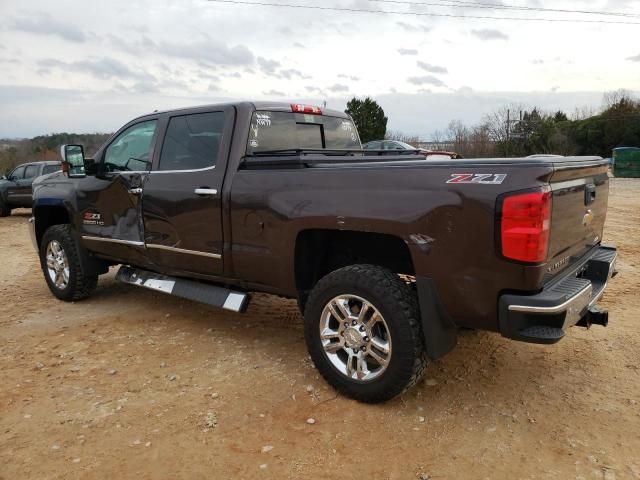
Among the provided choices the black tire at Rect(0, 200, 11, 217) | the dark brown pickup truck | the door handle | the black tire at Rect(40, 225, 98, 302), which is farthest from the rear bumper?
the black tire at Rect(0, 200, 11, 217)

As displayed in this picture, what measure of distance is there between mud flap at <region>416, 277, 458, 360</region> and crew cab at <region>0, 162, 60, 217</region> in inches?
592

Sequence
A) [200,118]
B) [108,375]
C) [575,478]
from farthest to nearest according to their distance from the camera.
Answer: [200,118] < [108,375] < [575,478]

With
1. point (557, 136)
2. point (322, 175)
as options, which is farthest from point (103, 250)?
point (557, 136)

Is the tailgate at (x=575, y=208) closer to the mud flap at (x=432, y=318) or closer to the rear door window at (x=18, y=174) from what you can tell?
the mud flap at (x=432, y=318)

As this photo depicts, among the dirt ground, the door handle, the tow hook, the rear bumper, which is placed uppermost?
the door handle

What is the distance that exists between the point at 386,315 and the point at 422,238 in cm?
51

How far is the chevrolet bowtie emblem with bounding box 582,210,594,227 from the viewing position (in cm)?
337

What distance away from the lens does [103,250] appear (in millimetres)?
5344

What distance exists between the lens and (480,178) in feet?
9.23

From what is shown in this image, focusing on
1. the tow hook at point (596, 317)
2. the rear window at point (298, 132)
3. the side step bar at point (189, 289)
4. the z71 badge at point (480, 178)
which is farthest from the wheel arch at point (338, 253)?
the tow hook at point (596, 317)

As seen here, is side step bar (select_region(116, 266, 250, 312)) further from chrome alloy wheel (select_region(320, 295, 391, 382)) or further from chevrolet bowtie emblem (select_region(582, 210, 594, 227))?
chevrolet bowtie emblem (select_region(582, 210, 594, 227))

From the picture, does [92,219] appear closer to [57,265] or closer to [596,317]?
[57,265]

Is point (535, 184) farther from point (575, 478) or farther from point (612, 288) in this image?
point (612, 288)

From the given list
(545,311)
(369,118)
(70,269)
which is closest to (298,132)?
(545,311)
